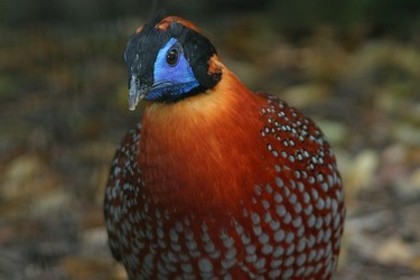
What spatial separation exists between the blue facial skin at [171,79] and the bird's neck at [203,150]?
47 mm

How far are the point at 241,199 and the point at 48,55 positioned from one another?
346cm

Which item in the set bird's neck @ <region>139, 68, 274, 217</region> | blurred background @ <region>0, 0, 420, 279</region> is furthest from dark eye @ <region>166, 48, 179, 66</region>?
blurred background @ <region>0, 0, 420, 279</region>

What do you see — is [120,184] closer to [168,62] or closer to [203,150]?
[203,150]

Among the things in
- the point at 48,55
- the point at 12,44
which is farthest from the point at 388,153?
the point at 12,44

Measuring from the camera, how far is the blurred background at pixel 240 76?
450 centimetres

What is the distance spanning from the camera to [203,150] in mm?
2881

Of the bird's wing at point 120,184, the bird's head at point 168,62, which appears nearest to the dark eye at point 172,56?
the bird's head at point 168,62

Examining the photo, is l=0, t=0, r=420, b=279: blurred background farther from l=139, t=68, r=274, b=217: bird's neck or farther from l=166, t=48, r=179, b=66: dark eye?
l=166, t=48, r=179, b=66: dark eye

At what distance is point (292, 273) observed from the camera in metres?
3.23

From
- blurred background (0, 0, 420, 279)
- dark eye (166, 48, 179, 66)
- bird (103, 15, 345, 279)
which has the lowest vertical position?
bird (103, 15, 345, 279)

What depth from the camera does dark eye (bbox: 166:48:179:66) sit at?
273 cm

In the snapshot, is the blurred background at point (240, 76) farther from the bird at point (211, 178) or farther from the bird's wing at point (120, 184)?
the bird at point (211, 178)

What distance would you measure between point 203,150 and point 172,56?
30 centimetres

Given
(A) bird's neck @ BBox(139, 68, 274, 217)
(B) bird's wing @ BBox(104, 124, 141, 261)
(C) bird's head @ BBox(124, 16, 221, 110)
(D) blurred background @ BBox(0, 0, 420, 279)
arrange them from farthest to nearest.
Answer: (D) blurred background @ BBox(0, 0, 420, 279)
(B) bird's wing @ BBox(104, 124, 141, 261)
(A) bird's neck @ BBox(139, 68, 274, 217)
(C) bird's head @ BBox(124, 16, 221, 110)
